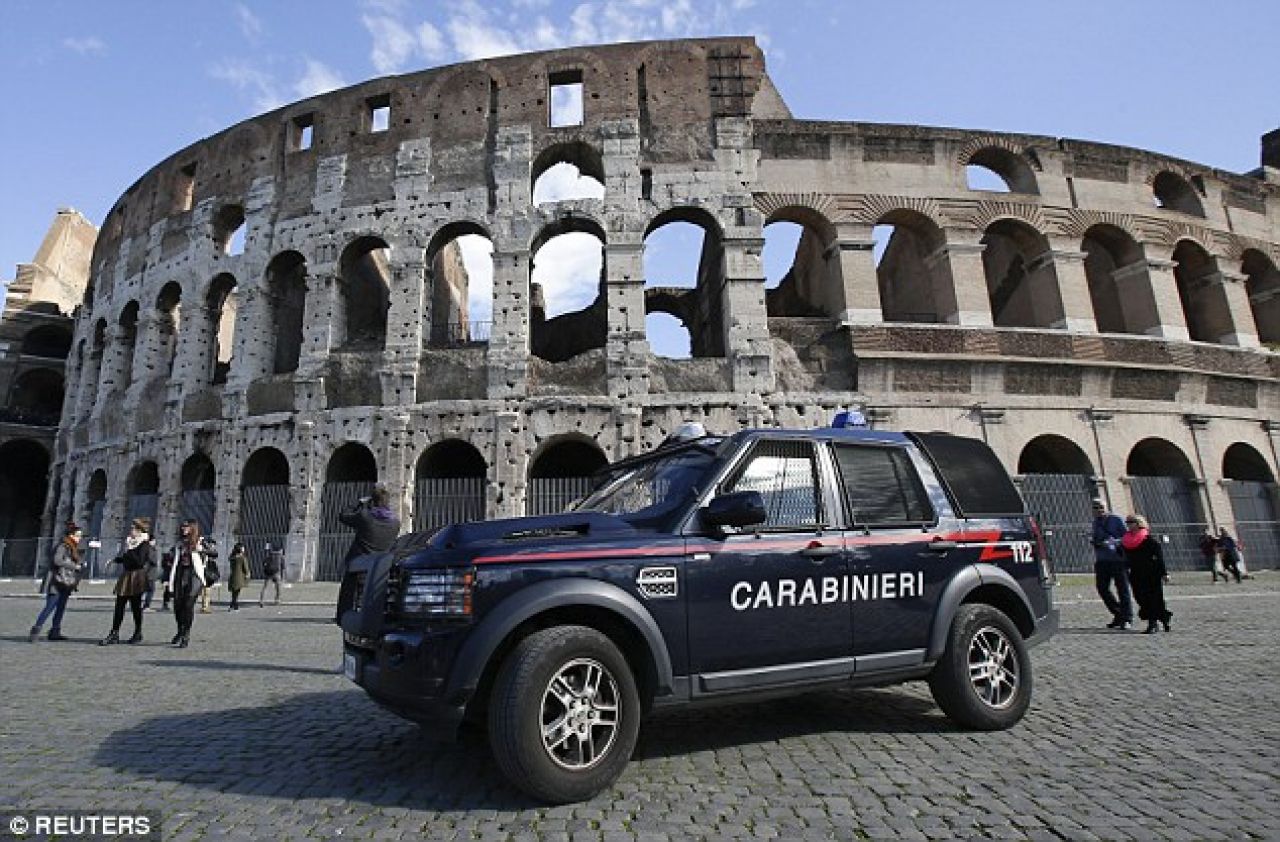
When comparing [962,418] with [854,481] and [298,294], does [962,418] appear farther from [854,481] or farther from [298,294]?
[298,294]

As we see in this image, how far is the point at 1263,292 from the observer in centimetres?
1870

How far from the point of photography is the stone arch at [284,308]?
1692 centimetres

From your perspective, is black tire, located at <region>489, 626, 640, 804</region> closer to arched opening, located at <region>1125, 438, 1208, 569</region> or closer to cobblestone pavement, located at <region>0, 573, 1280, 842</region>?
cobblestone pavement, located at <region>0, 573, 1280, 842</region>

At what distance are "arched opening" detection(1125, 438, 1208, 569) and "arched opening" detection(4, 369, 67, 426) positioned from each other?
127 feet

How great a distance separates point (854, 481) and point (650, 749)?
6.19 ft

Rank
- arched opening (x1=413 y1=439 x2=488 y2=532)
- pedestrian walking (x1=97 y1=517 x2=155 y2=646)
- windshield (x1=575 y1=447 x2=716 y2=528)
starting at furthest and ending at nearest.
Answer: arched opening (x1=413 y1=439 x2=488 y2=532), pedestrian walking (x1=97 y1=517 x2=155 y2=646), windshield (x1=575 y1=447 x2=716 y2=528)

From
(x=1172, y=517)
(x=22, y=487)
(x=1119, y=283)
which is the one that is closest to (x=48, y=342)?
(x=22, y=487)

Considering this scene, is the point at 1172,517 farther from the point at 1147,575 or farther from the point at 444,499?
the point at 444,499

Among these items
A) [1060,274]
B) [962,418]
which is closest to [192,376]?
[962,418]

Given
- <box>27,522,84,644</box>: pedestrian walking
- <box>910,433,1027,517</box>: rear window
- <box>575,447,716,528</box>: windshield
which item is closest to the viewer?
<box>575,447,716,528</box>: windshield

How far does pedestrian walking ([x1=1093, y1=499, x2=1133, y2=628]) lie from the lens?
760cm

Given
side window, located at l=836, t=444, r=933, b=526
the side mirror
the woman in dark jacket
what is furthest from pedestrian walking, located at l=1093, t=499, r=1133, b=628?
the side mirror

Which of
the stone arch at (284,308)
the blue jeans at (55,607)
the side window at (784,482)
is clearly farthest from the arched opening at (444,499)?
the side window at (784,482)

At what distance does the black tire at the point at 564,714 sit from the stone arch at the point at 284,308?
54.2ft
